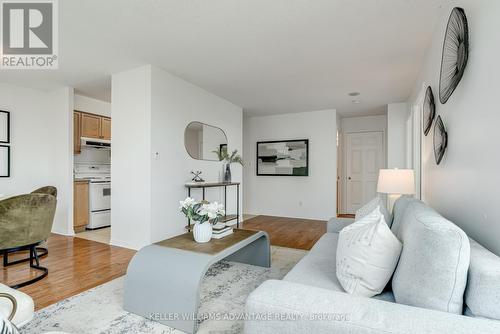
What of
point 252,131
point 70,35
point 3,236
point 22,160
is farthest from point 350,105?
point 22,160

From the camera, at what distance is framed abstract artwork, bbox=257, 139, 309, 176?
6.05 m

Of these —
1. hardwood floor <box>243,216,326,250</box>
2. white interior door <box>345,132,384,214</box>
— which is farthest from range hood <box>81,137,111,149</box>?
white interior door <box>345,132,384,214</box>

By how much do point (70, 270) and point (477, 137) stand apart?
3568 millimetres

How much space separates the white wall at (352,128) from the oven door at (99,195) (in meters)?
5.08

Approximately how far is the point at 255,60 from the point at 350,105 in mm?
2926

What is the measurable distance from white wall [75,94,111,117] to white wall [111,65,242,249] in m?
1.51

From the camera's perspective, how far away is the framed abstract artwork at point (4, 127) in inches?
157

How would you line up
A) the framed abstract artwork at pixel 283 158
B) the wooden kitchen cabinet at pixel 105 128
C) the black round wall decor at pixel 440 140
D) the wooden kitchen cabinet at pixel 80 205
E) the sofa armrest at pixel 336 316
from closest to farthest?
the sofa armrest at pixel 336 316, the black round wall decor at pixel 440 140, the wooden kitchen cabinet at pixel 80 205, the wooden kitchen cabinet at pixel 105 128, the framed abstract artwork at pixel 283 158

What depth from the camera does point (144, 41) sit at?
9.14 feet

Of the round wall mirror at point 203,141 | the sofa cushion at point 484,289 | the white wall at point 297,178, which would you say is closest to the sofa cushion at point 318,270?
the sofa cushion at point 484,289

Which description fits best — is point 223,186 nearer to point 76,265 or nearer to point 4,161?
point 76,265

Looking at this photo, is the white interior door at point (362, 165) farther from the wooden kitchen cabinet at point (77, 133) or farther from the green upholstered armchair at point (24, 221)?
the green upholstered armchair at point (24, 221)

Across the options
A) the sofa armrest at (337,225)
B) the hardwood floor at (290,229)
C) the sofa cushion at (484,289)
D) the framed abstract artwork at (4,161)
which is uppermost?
the framed abstract artwork at (4,161)

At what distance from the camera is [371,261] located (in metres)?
1.28
